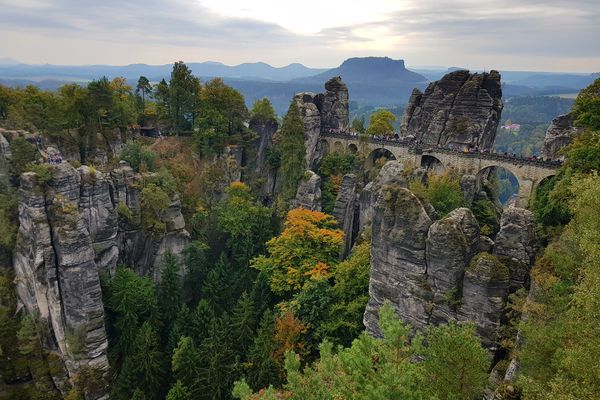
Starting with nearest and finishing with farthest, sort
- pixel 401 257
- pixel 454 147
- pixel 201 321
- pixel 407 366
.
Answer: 1. pixel 407 366
2. pixel 401 257
3. pixel 201 321
4. pixel 454 147

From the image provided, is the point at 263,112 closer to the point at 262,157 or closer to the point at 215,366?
the point at 262,157

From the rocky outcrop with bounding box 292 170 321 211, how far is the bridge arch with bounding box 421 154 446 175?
39.7ft

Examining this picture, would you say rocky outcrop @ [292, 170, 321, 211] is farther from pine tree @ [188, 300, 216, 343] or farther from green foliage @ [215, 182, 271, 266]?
pine tree @ [188, 300, 216, 343]

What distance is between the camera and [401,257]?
2692 centimetres

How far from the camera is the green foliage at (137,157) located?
44.5m

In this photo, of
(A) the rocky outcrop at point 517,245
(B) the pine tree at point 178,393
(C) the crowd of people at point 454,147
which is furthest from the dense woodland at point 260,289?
(C) the crowd of people at point 454,147

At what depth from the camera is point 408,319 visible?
26.8 m

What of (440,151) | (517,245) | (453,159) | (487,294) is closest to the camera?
(487,294)

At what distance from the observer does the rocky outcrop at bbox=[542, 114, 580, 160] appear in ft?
137

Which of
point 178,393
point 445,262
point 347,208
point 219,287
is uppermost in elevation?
point 445,262

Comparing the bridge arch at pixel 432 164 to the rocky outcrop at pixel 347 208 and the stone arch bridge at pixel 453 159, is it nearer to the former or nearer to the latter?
the stone arch bridge at pixel 453 159

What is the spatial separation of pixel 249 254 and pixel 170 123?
2247 cm

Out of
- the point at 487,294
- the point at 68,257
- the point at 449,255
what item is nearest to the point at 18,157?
the point at 68,257

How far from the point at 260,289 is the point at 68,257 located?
15553 mm
